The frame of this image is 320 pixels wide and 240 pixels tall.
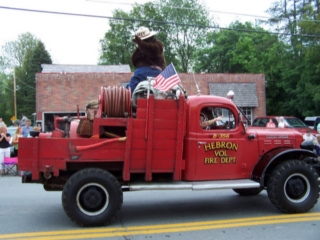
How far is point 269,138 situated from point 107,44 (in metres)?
43.7

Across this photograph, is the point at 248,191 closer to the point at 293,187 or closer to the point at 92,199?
the point at 293,187

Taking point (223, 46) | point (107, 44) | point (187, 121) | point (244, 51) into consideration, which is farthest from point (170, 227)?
point (107, 44)

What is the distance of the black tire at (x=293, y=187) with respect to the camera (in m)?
5.46

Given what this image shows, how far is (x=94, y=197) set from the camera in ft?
16.2

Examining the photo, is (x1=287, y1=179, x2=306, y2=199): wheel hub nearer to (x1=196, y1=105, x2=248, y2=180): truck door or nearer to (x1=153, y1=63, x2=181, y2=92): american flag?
(x1=196, y1=105, x2=248, y2=180): truck door

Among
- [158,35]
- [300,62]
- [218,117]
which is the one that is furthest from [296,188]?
[158,35]

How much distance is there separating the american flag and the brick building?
14.6 meters

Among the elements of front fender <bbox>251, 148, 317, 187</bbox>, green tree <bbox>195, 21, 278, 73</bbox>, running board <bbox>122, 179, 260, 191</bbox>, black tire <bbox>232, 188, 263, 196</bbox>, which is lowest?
black tire <bbox>232, 188, 263, 196</bbox>

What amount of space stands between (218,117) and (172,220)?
76.7 inches

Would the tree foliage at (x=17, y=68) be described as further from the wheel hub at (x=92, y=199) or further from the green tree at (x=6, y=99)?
the wheel hub at (x=92, y=199)

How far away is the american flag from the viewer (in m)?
5.14

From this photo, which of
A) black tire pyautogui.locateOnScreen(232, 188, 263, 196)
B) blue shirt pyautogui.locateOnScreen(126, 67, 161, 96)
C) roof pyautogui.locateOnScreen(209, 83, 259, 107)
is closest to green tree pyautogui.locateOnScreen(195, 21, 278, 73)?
roof pyautogui.locateOnScreen(209, 83, 259, 107)

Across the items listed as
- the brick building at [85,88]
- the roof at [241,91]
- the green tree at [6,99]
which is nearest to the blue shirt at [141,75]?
the brick building at [85,88]

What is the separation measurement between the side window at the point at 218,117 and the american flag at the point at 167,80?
100 cm
